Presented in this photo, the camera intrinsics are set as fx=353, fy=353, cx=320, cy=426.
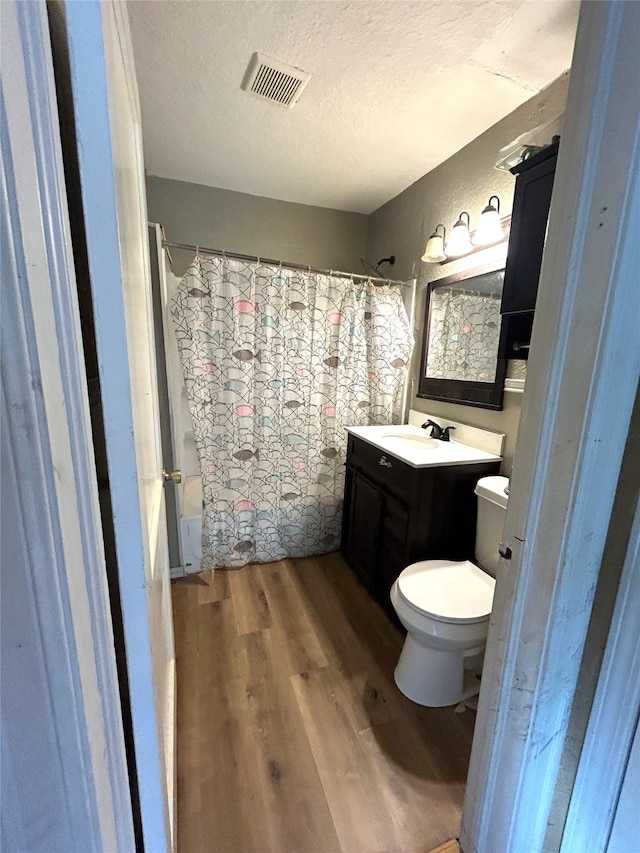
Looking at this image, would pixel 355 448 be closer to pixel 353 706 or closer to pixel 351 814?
pixel 353 706

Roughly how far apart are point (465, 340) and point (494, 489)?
33.7 inches

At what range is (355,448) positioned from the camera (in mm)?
2137

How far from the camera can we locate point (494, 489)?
1.46m

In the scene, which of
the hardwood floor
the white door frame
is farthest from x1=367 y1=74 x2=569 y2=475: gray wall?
the hardwood floor

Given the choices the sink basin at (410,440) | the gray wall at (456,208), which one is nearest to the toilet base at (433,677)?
the gray wall at (456,208)

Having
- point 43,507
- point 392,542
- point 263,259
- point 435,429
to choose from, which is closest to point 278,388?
point 263,259

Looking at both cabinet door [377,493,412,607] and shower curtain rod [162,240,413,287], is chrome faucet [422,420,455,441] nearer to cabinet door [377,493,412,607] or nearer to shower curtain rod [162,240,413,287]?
cabinet door [377,493,412,607]

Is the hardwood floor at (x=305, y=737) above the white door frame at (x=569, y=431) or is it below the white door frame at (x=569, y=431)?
below

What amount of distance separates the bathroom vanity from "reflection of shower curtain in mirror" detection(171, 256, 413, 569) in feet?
1.08

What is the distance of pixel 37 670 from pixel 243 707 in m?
1.25

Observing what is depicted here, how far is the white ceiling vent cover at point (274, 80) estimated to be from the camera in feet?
4.44

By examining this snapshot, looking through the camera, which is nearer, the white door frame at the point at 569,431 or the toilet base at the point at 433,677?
the white door frame at the point at 569,431

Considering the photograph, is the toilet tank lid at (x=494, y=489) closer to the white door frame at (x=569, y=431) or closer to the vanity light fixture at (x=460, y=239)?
the white door frame at (x=569, y=431)

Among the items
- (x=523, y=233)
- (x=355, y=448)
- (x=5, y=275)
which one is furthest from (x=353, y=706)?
(x=523, y=233)
